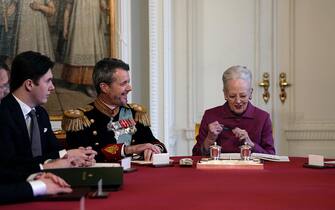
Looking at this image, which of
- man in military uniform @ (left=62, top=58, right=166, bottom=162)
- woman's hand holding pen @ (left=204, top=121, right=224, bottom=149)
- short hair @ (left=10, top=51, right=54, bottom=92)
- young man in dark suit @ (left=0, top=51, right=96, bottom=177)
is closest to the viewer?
young man in dark suit @ (left=0, top=51, right=96, bottom=177)

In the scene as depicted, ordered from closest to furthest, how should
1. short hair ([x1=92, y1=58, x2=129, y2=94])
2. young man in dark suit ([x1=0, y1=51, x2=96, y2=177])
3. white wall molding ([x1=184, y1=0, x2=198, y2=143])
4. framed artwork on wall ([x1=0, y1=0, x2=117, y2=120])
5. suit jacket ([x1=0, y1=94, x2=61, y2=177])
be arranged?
suit jacket ([x1=0, y1=94, x2=61, y2=177]), young man in dark suit ([x1=0, y1=51, x2=96, y2=177]), short hair ([x1=92, y1=58, x2=129, y2=94]), framed artwork on wall ([x1=0, y1=0, x2=117, y2=120]), white wall molding ([x1=184, y1=0, x2=198, y2=143])

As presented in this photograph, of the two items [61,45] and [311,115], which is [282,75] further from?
[61,45]

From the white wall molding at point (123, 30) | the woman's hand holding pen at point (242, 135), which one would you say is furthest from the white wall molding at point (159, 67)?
the woman's hand holding pen at point (242, 135)

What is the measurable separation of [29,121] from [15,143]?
209 mm

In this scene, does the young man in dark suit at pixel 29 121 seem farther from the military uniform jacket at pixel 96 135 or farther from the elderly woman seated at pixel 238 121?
the elderly woman seated at pixel 238 121

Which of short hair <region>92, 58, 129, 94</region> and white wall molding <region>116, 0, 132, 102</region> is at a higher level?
white wall molding <region>116, 0, 132, 102</region>

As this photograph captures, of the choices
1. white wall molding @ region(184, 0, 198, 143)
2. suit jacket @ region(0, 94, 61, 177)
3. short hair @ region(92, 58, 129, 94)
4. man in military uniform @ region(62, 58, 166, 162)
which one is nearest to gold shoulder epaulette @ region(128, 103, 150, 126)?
man in military uniform @ region(62, 58, 166, 162)

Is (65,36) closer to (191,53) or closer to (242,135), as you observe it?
(191,53)

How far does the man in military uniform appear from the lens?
3.36 meters

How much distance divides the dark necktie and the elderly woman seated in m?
1.05

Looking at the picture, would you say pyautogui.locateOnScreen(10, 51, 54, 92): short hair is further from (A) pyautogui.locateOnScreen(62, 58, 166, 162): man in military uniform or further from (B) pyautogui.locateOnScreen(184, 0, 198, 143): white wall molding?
(B) pyautogui.locateOnScreen(184, 0, 198, 143): white wall molding

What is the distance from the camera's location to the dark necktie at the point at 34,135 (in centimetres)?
307

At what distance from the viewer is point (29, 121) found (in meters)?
3.08

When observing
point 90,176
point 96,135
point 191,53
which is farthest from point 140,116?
point 191,53
